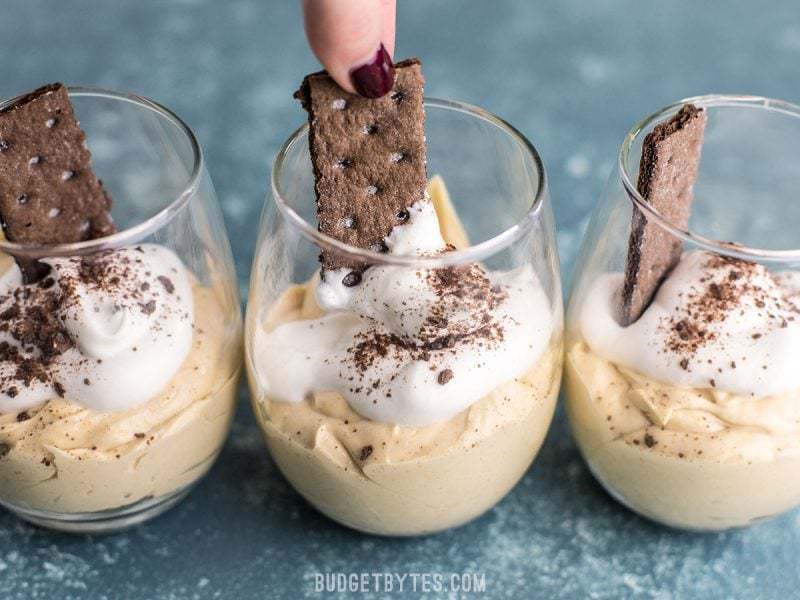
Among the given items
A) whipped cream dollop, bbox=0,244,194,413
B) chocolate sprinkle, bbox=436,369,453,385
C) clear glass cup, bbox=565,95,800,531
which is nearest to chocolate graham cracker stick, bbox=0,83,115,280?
whipped cream dollop, bbox=0,244,194,413

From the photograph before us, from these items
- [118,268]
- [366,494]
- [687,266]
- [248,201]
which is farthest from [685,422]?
[248,201]

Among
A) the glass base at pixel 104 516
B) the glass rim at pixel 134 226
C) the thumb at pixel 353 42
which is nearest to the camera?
the thumb at pixel 353 42

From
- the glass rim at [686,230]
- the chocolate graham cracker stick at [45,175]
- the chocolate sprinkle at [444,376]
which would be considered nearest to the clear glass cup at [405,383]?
the chocolate sprinkle at [444,376]

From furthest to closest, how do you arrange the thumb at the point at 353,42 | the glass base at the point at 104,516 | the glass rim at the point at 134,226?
the glass base at the point at 104,516 → the glass rim at the point at 134,226 → the thumb at the point at 353,42

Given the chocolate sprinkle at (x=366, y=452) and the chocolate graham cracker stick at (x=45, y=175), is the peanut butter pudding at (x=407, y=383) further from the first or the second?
the chocolate graham cracker stick at (x=45, y=175)

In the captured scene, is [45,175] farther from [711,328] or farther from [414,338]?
[711,328]

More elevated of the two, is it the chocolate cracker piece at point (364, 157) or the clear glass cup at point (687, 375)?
the chocolate cracker piece at point (364, 157)
